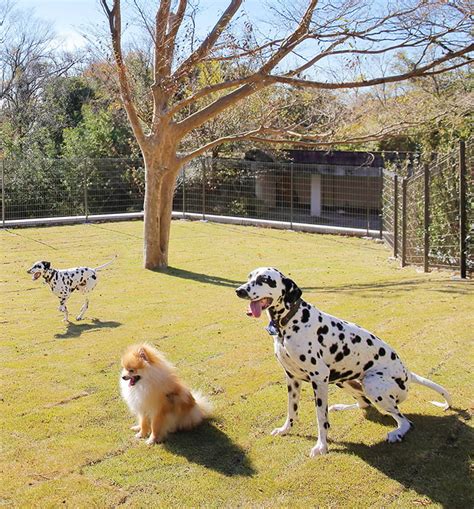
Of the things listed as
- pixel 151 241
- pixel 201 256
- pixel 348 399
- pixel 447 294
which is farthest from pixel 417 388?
pixel 201 256

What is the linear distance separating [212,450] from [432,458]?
1.64 meters

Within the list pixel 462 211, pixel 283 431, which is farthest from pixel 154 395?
pixel 462 211

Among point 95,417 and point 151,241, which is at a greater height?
point 151,241

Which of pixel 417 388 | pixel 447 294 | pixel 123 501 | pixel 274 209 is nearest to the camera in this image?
pixel 123 501

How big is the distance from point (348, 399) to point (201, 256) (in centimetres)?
955

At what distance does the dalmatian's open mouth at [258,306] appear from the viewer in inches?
185

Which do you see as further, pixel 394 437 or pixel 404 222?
pixel 404 222

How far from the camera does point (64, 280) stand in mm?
9312

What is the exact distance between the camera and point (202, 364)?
7.09m

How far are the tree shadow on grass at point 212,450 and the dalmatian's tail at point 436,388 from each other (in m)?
1.54

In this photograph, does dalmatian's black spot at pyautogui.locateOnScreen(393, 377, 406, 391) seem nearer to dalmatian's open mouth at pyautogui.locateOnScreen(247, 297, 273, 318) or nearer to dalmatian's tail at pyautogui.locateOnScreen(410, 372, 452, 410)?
dalmatian's tail at pyautogui.locateOnScreen(410, 372, 452, 410)

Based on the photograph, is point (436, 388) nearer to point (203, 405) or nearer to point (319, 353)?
point (319, 353)

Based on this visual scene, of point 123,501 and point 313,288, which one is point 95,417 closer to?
point 123,501

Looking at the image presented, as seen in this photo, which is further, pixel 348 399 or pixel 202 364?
pixel 202 364
